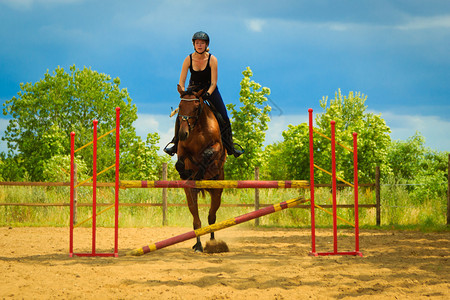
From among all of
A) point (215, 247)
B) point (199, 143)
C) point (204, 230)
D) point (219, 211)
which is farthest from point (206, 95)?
point (219, 211)

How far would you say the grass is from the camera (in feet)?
48.3

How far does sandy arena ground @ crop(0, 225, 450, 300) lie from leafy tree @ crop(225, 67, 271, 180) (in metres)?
13.7

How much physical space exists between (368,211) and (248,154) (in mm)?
7568

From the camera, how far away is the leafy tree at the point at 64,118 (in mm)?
29531

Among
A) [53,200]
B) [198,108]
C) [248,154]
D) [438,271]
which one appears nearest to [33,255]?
[198,108]

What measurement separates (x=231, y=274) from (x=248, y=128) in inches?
673

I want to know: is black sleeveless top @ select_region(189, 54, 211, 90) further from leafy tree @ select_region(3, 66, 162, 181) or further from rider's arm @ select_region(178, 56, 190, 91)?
leafy tree @ select_region(3, 66, 162, 181)

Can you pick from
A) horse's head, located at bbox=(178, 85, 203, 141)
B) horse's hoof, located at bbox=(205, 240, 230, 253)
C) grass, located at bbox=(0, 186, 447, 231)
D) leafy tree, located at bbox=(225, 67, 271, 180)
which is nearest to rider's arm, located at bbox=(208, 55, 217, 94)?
horse's head, located at bbox=(178, 85, 203, 141)

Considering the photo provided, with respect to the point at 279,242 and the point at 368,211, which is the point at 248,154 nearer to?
the point at 368,211

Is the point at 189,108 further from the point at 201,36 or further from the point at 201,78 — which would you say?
the point at 201,36

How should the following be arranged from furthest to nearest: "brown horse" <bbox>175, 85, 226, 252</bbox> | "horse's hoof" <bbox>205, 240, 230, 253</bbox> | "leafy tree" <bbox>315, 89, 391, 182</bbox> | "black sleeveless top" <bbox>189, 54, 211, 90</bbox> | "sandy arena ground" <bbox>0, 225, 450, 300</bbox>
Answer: "leafy tree" <bbox>315, 89, 391, 182</bbox>
"horse's hoof" <bbox>205, 240, 230, 253</bbox>
"black sleeveless top" <bbox>189, 54, 211, 90</bbox>
"brown horse" <bbox>175, 85, 226, 252</bbox>
"sandy arena ground" <bbox>0, 225, 450, 300</bbox>

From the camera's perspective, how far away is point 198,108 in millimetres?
6965

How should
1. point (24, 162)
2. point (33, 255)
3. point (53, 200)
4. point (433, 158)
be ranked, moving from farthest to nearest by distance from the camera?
point (433, 158) → point (24, 162) → point (53, 200) → point (33, 255)

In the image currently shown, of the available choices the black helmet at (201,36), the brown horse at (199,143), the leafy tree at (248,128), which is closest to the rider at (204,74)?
the black helmet at (201,36)
